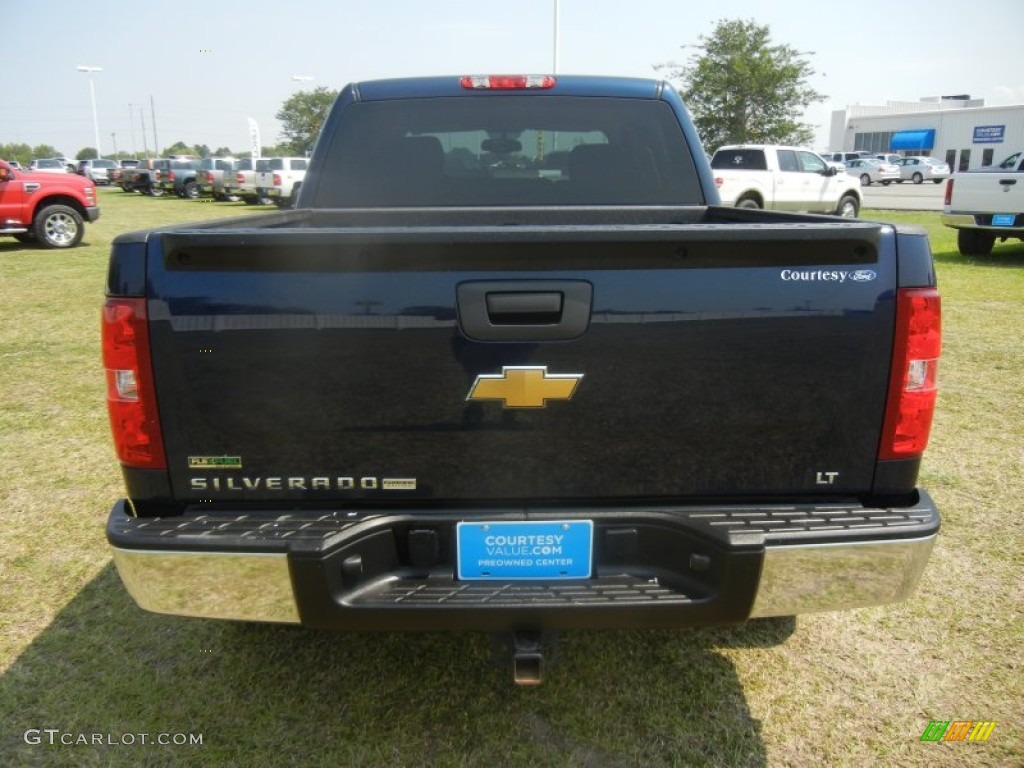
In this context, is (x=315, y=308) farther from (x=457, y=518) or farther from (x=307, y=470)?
(x=457, y=518)

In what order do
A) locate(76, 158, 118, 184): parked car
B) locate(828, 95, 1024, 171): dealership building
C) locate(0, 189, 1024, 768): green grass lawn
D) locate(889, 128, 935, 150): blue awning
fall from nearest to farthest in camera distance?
locate(0, 189, 1024, 768): green grass lawn, locate(76, 158, 118, 184): parked car, locate(828, 95, 1024, 171): dealership building, locate(889, 128, 935, 150): blue awning

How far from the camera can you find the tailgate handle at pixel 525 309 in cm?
181

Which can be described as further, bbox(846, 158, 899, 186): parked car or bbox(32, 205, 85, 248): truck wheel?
bbox(846, 158, 899, 186): parked car

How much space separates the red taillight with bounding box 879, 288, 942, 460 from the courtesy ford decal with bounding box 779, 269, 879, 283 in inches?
4.3

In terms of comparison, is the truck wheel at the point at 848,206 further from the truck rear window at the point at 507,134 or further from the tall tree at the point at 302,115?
the tall tree at the point at 302,115

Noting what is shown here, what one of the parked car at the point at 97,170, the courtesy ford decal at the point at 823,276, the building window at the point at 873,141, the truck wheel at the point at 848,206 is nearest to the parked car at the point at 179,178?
the parked car at the point at 97,170

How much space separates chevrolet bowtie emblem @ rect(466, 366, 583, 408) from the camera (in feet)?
5.99

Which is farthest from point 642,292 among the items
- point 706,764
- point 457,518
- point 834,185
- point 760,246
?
point 834,185

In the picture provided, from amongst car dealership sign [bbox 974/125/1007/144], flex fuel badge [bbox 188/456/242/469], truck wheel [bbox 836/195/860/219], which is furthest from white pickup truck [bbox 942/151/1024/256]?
car dealership sign [bbox 974/125/1007/144]

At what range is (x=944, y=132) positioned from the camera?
206 ft

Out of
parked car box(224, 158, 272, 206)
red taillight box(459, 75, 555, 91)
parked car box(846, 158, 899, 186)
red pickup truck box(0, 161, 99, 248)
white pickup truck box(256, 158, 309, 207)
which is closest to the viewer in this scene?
red taillight box(459, 75, 555, 91)

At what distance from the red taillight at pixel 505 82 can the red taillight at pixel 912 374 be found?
2.15 m

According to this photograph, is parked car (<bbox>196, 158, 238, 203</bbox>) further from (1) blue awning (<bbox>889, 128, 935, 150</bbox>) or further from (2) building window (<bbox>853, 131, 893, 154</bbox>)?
(1) blue awning (<bbox>889, 128, 935, 150</bbox>)

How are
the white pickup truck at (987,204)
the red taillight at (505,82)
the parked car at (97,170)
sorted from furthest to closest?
the parked car at (97,170)
the white pickup truck at (987,204)
the red taillight at (505,82)
